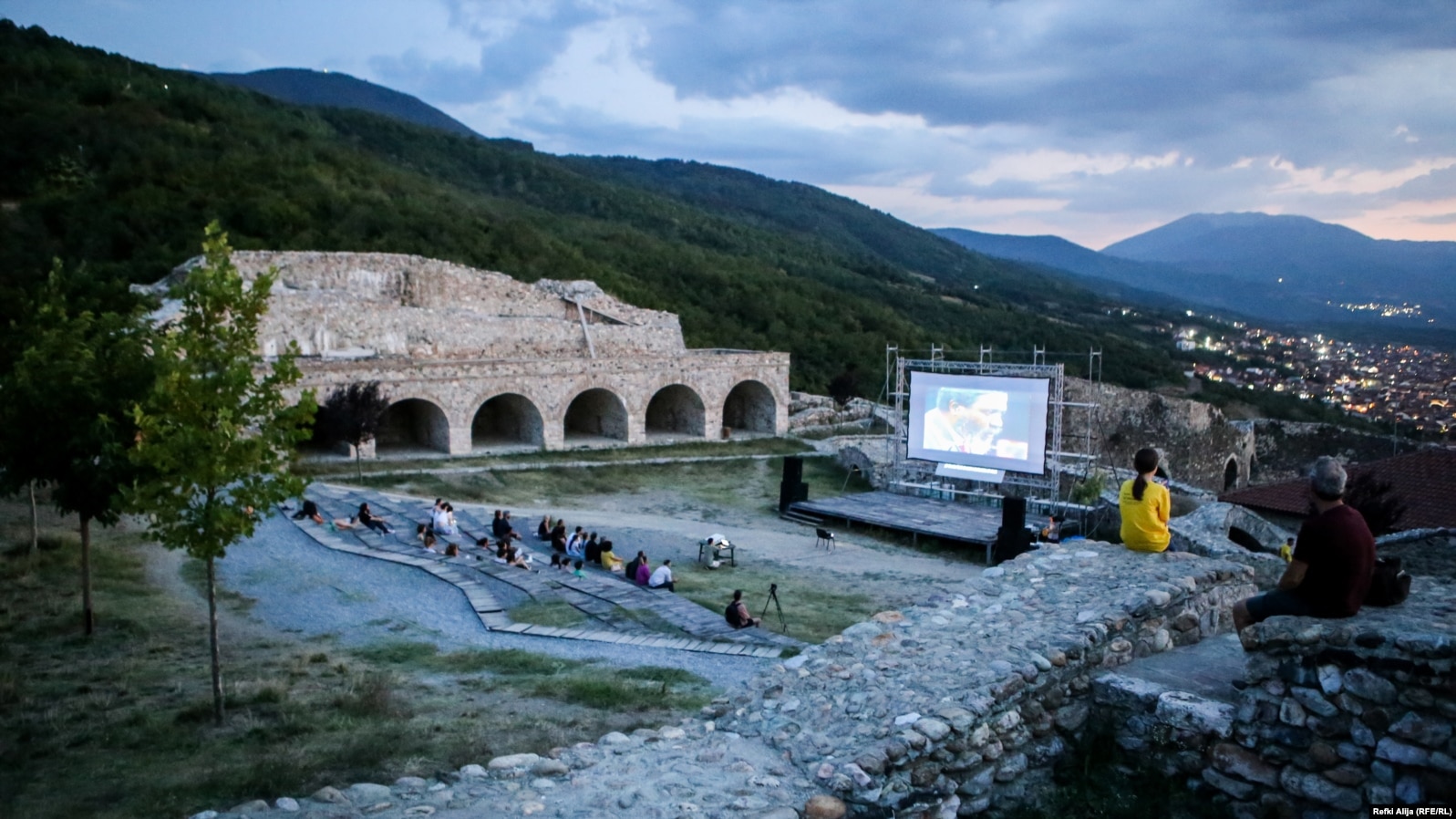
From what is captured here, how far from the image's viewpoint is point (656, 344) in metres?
30.0

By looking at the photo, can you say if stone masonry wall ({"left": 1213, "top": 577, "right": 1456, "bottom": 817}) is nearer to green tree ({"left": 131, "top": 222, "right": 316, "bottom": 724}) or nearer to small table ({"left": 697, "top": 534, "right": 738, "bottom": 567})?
green tree ({"left": 131, "top": 222, "right": 316, "bottom": 724})

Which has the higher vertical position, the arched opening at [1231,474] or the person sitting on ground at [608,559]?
the person sitting on ground at [608,559]

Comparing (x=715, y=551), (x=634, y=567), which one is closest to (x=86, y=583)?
(x=634, y=567)

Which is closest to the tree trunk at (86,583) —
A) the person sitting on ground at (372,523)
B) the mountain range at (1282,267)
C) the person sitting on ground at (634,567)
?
the person sitting on ground at (372,523)

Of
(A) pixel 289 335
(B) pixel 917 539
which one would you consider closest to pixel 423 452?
(A) pixel 289 335

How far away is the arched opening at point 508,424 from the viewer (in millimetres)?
23531

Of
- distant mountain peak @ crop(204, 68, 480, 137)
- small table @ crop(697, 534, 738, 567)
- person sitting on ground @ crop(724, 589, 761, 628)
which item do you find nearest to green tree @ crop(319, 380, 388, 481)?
small table @ crop(697, 534, 738, 567)

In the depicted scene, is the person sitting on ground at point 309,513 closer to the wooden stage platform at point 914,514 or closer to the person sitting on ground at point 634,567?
the person sitting on ground at point 634,567

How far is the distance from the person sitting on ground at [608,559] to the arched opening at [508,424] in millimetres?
10724

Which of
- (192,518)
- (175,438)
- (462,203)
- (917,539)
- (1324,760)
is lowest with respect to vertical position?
(917,539)

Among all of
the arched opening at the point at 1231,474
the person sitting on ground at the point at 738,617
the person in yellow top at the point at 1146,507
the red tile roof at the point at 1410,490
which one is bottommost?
the arched opening at the point at 1231,474

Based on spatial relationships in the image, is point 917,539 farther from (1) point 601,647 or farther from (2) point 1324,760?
(2) point 1324,760

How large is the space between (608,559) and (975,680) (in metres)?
8.81

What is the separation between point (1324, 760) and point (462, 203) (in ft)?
154
